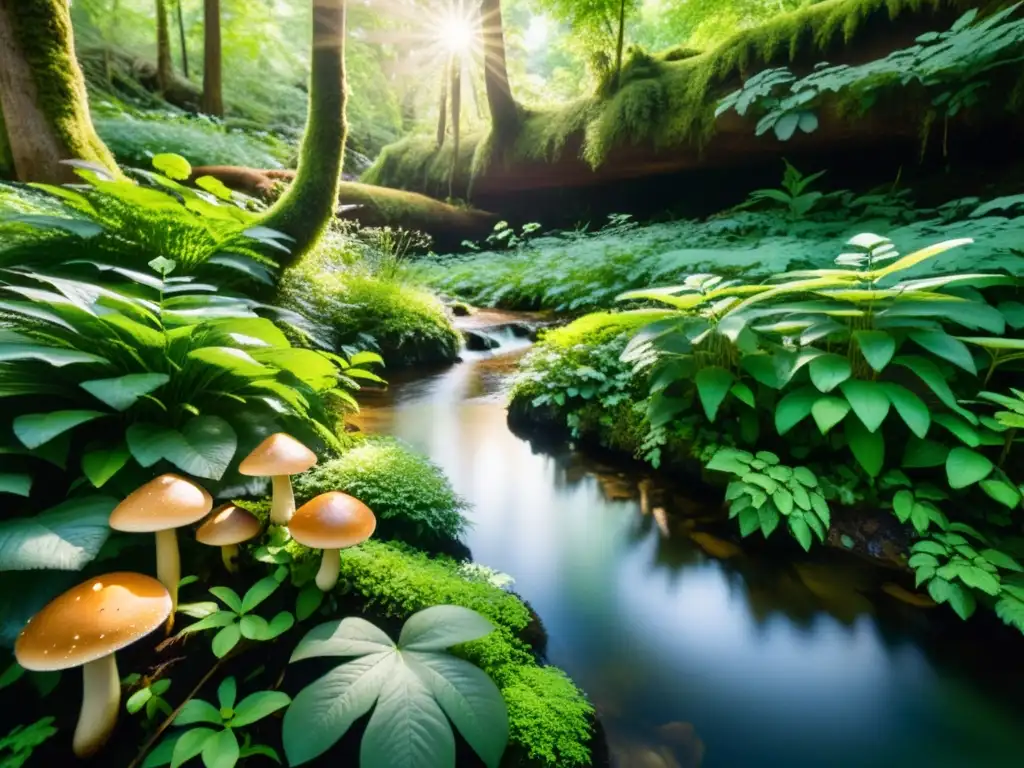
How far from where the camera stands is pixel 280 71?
17.4 metres

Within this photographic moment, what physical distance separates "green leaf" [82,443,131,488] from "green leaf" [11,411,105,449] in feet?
0.38

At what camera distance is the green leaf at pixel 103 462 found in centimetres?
120

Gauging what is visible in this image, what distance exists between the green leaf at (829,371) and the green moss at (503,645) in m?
1.50

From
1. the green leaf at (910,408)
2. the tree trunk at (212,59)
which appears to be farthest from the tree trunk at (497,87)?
the green leaf at (910,408)

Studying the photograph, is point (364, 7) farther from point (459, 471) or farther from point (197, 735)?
point (197, 735)

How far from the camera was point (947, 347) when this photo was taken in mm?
1921

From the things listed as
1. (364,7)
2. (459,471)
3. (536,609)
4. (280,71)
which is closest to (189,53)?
(280,71)

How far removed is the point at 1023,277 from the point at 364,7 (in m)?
18.0

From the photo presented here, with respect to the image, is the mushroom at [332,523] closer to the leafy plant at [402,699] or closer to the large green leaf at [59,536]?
the leafy plant at [402,699]

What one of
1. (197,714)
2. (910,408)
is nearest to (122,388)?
(197,714)

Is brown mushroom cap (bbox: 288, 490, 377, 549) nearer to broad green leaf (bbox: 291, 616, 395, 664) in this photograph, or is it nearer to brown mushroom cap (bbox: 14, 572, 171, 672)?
broad green leaf (bbox: 291, 616, 395, 664)

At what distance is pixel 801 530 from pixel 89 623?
2187 millimetres

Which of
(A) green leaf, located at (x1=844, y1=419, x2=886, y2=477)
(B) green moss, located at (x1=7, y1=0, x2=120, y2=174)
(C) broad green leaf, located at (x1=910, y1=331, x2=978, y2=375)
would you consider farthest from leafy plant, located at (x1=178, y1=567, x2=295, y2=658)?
(B) green moss, located at (x1=7, y1=0, x2=120, y2=174)

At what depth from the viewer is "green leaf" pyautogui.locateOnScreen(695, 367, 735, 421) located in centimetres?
226
